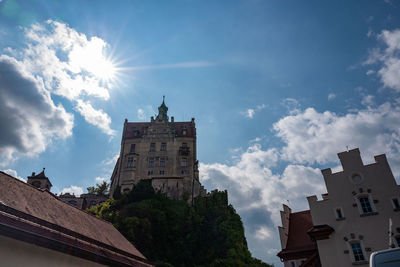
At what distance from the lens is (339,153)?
25.0 m

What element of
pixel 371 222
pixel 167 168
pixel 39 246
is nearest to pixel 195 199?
pixel 167 168

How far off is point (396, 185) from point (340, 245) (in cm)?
645

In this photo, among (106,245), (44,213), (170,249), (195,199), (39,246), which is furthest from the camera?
(195,199)

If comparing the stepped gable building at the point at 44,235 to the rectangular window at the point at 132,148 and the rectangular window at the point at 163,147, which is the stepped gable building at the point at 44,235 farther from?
the rectangular window at the point at 132,148

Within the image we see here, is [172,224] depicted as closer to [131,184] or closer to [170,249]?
[170,249]

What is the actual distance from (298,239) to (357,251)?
6.60 meters

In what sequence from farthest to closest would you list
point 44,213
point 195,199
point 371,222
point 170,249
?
point 195,199 → point 170,249 → point 371,222 → point 44,213

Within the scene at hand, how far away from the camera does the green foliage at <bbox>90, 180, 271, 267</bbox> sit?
43.6 meters

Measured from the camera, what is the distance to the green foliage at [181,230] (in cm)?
4362

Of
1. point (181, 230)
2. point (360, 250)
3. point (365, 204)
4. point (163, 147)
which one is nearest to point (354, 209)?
point (365, 204)

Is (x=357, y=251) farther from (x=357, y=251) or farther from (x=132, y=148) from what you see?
(x=132, y=148)

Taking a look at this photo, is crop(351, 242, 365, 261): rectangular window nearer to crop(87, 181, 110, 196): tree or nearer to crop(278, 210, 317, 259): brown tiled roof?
crop(278, 210, 317, 259): brown tiled roof

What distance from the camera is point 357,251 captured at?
69.5 feet

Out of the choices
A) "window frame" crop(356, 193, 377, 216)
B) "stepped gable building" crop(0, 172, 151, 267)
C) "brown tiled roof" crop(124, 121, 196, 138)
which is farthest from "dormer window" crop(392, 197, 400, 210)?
"brown tiled roof" crop(124, 121, 196, 138)
